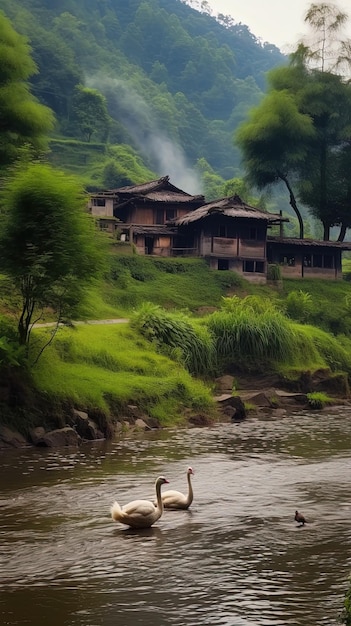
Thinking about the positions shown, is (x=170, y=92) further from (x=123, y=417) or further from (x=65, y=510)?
(x=65, y=510)

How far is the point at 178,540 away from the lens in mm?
15719

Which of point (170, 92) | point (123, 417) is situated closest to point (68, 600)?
point (123, 417)

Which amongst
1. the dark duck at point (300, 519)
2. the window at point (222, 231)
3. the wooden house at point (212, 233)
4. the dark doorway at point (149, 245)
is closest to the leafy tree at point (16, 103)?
the wooden house at point (212, 233)

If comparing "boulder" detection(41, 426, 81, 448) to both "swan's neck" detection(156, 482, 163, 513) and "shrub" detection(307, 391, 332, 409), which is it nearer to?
"swan's neck" detection(156, 482, 163, 513)

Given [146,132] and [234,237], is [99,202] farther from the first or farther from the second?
[146,132]

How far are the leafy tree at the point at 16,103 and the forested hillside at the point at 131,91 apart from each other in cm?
5737

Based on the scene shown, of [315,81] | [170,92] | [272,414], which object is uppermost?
[170,92]

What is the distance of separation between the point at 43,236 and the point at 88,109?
102m

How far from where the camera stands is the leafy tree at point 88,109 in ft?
399

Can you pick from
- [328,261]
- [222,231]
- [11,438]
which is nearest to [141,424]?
[11,438]

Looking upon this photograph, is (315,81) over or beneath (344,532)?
over

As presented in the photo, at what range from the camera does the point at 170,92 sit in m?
182

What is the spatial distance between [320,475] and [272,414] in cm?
1397

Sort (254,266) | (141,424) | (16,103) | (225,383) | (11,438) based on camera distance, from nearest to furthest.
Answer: (11,438)
(141,424)
(225,383)
(16,103)
(254,266)
